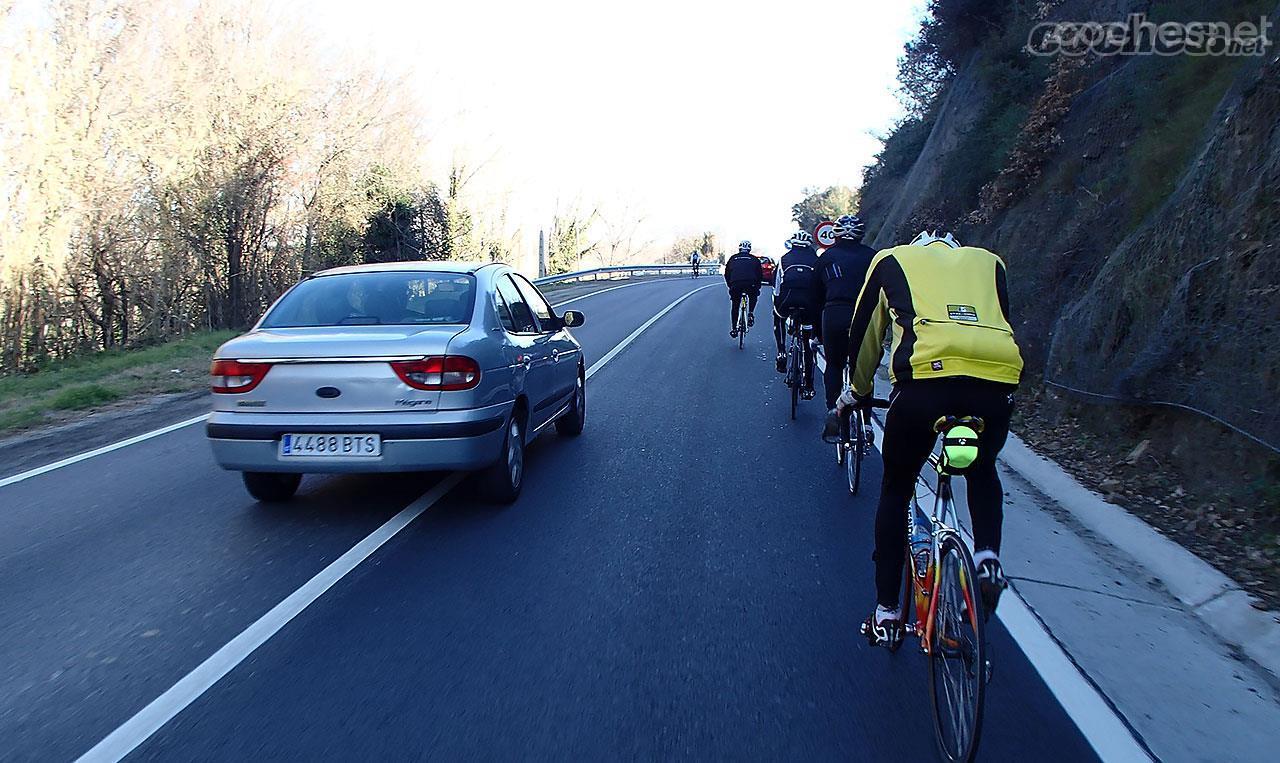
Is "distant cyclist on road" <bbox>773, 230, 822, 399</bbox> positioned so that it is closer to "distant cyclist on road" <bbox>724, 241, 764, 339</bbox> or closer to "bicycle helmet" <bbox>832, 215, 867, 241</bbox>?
"bicycle helmet" <bbox>832, 215, 867, 241</bbox>

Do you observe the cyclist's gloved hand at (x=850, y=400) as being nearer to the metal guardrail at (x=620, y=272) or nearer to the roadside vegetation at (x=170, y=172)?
the roadside vegetation at (x=170, y=172)

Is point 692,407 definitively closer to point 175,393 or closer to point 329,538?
point 329,538

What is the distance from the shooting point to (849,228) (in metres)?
6.66

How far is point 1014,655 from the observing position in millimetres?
4074

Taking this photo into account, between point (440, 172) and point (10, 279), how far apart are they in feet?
67.9

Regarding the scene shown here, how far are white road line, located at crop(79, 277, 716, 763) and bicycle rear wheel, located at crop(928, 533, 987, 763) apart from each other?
277cm

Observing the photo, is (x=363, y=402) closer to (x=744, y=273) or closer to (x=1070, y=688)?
(x=1070, y=688)

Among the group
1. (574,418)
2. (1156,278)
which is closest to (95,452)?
(574,418)

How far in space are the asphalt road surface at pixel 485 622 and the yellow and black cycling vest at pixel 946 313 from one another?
4.29 feet

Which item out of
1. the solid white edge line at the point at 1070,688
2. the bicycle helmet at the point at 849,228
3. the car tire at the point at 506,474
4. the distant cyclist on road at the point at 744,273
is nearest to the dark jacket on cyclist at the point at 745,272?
the distant cyclist on road at the point at 744,273

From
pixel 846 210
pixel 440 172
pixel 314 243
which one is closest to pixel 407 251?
pixel 314 243

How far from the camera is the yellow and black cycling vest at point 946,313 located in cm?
340

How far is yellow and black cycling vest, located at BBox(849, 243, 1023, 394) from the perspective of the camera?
3400 mm

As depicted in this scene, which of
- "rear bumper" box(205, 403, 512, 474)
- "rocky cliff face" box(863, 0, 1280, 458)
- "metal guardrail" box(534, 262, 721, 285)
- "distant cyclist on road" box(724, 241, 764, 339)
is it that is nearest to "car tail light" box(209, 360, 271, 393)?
"rear bumper" box(205, 403, 512, 474)
